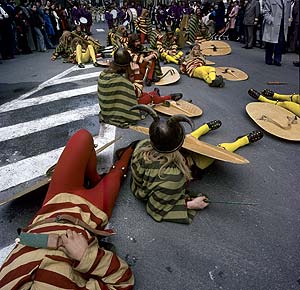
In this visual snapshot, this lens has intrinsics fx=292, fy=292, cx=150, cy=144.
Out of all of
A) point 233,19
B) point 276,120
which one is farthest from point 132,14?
point 276,120

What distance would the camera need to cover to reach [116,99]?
12.6ft

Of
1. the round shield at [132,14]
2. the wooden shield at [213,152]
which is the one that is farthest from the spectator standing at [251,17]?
the wooden shield at [213,152]

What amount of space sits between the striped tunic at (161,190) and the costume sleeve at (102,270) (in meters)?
0.68

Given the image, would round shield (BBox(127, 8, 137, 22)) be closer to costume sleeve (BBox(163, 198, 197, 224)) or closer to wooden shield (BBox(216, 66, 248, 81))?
wooden shield (BBox(216, 66, 248, 81))

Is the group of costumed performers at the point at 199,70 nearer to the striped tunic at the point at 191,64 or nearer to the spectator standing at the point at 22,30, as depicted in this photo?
the striped tunic at the point at 191,64

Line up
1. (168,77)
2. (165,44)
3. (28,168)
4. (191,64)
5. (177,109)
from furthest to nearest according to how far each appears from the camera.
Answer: (165,44)
(191,64)
(168,77)
(177,109)
(28,168)

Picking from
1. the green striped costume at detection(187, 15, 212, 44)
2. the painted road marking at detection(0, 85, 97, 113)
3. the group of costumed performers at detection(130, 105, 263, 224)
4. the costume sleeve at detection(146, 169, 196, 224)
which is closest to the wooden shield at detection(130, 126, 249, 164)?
the group of costumed performers at detection(130, 105, 263, 224)

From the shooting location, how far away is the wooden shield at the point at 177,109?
13.9ft

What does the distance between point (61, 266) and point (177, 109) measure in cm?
327

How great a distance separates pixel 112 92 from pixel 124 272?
2590 mm

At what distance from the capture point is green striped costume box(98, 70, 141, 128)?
3.74m

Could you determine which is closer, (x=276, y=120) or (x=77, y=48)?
(x=276, y=120)

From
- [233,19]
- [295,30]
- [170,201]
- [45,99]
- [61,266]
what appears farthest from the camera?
[233,19]

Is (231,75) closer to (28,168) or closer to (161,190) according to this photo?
(28,168)
